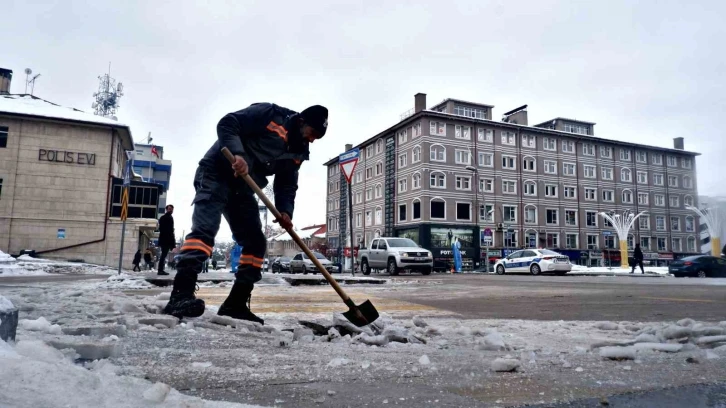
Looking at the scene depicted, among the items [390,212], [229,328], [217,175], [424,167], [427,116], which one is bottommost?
[229,328]

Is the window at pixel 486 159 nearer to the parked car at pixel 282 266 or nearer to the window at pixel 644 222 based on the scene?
the window at pixel 644 222

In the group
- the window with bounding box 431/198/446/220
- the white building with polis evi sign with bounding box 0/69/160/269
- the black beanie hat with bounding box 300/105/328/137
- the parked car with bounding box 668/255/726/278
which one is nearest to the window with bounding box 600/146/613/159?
the window with bounding box 431/198/446/220

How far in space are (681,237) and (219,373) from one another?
6627cm

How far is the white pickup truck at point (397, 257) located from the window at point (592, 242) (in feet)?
115

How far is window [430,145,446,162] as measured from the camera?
1737 inches

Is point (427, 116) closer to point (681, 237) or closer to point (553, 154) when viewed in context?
point (553, 154)

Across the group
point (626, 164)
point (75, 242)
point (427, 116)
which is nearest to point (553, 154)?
point (626, 164)

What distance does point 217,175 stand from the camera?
338 centimetres

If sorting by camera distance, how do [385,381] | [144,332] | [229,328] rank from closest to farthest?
[385,381], [144,332], [229,328]

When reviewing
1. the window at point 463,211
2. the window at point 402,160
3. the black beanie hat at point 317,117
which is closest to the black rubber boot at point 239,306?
the black beanie hat at point 317,117

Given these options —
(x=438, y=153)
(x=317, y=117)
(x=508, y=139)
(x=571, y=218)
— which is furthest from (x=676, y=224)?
(x=317, y=117)

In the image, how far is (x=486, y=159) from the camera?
1828 inches

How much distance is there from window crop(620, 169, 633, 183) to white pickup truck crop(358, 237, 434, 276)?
138ft

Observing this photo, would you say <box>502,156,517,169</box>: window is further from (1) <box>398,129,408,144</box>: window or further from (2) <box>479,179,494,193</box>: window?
(1) <box>398,129,408,144</box>: window
